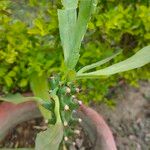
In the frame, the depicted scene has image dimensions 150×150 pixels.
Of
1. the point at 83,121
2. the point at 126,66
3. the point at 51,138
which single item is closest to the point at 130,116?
the point at 83,121

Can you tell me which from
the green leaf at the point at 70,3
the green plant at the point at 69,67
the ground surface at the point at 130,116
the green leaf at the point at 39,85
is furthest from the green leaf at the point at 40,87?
the ground surface at the point at 130,116

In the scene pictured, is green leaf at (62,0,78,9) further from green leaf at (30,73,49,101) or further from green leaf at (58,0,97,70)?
green leaf at (30,73,49,101)

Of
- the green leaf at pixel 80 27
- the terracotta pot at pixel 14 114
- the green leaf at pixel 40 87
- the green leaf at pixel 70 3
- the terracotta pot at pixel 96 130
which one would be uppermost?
the green leaf at pixel 70 3

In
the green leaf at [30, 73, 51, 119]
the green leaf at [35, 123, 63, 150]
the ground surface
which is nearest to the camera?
the green leaf at [35, 123, 63, 150]

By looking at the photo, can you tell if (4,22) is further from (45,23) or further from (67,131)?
(67,131)

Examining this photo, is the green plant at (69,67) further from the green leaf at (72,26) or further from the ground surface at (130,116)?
the ground surface at (130,116)

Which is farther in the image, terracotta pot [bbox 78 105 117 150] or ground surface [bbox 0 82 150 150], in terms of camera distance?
ground surface [bbox 0 82 150 150]

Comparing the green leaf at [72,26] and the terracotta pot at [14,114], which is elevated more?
the green leaf at [72,26]

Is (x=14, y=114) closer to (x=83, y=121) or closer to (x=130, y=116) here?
(x=83, y=121)

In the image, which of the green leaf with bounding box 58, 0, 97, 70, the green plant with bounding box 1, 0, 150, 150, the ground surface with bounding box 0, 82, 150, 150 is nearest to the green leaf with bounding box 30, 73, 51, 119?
the green plant with bounding box 1, 0, 150, 150
